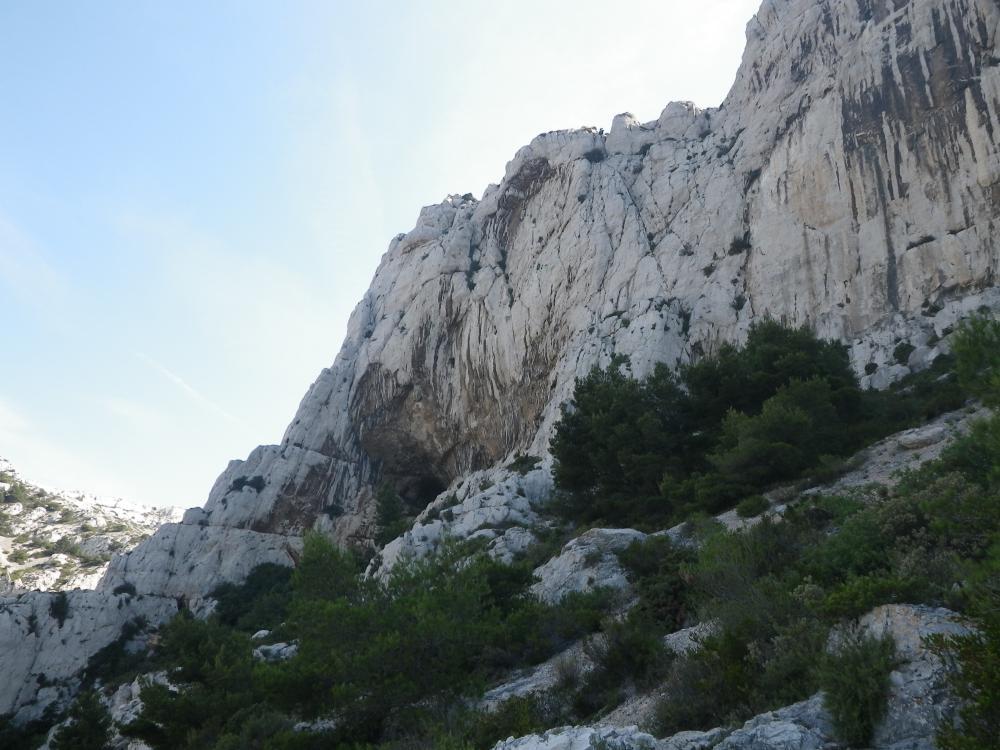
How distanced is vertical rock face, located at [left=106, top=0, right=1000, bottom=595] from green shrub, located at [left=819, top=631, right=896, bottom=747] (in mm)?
28878

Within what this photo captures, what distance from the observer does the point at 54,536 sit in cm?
8262

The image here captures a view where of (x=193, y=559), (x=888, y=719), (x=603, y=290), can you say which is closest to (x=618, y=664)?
(x=888, y=719)

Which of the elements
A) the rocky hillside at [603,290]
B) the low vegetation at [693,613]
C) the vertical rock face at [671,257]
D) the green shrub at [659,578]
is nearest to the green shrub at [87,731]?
the low vegetation at [693,613]

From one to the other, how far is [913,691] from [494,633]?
27.7 ft

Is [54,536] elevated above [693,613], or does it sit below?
above

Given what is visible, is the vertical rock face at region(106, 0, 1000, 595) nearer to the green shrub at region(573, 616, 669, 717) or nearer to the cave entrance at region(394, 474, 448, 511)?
the cave entrance at region(394, 474, 448, 511)

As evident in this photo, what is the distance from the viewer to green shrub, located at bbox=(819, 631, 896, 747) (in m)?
5.99

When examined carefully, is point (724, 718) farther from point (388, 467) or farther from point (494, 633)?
point (388, 467)

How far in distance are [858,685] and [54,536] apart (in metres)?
97.4

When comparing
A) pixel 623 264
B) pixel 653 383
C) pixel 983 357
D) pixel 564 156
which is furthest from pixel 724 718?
pixel 564 156

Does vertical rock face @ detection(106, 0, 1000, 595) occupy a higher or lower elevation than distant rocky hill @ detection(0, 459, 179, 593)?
higher

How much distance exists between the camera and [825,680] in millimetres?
6406

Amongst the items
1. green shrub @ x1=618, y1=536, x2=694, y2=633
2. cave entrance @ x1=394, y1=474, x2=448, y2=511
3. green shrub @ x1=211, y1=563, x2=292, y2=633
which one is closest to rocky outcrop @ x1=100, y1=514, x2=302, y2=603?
green shrub @ x1=211, y1=563, x2=292, y2=633

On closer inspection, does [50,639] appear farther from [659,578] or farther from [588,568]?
[659,578]
